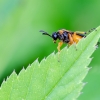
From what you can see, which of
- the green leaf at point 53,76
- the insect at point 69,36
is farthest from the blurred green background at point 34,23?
the green leaf at point 53,76

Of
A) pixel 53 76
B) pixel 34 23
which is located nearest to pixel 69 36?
pixel 53 76

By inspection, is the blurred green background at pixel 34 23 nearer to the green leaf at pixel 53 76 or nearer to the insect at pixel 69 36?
the insect at pixel 69 36

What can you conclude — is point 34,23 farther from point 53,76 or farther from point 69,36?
point 53,76

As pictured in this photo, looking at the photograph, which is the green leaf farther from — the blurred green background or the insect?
the blurred green background

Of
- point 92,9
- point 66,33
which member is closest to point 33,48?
point 92,9

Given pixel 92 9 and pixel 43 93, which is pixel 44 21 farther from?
pixel 43 93

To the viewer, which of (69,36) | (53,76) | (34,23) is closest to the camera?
(53,76)
